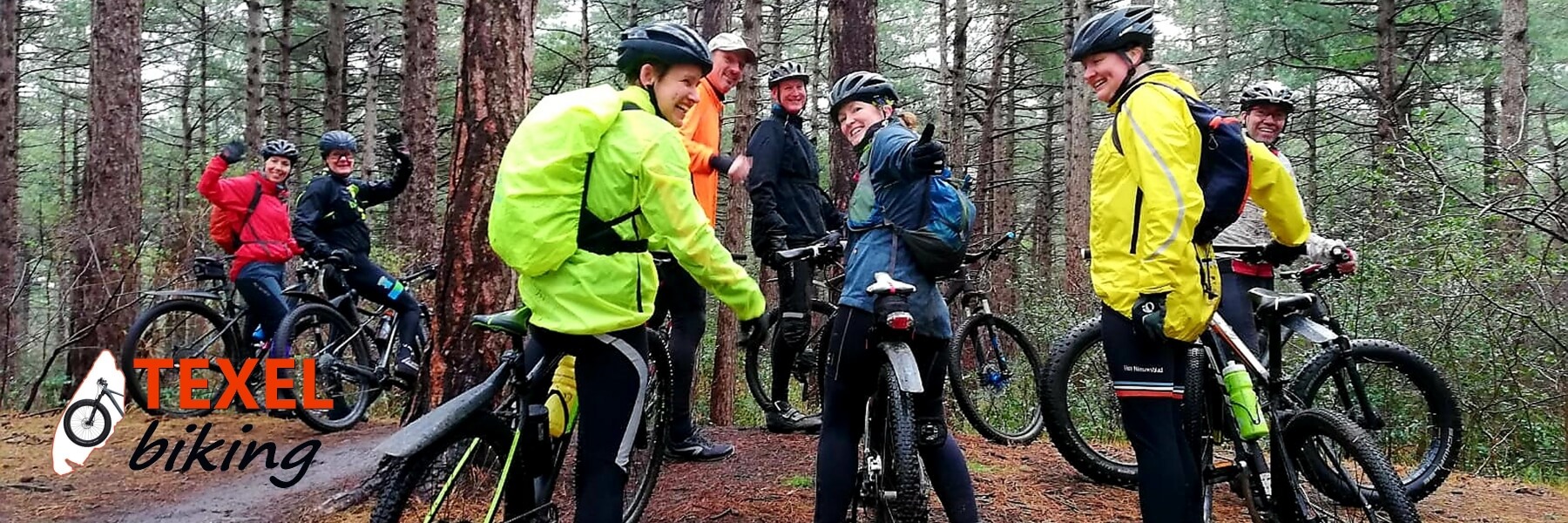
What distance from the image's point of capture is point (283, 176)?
6.69 m

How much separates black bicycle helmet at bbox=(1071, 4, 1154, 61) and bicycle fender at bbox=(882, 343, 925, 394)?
3.51 feet

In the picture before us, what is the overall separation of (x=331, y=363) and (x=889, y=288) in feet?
15.8

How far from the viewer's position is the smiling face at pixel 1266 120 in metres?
4.38

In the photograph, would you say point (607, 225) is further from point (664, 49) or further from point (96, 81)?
point (96, 81)

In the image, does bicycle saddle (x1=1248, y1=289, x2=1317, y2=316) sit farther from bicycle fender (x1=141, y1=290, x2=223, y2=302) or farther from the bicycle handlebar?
bicycle fender (x1=141, y1=290, x2=223, y2=302)

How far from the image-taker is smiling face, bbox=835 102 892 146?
10.9ft

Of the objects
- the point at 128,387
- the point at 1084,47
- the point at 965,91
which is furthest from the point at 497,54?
the point at 965,91

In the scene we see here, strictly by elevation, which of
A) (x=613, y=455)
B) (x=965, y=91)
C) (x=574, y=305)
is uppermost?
(x=965, y=91)

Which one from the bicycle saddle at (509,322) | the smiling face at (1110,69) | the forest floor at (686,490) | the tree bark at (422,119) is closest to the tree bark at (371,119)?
A: the tree bark at (422,119)

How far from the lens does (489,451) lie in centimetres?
292

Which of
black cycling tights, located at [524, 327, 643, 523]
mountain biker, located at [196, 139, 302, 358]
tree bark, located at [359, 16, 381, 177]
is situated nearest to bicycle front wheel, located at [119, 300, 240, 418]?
mountain biker, located at [196, 139, 302, 358]

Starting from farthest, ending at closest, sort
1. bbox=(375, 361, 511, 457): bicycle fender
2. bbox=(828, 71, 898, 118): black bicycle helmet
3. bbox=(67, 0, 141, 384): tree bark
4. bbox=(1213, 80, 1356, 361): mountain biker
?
bbox=(67, 0, 141, 384): tree bark
bbox=(1213, 80, 1356, 361): mountain biker
bbox=(828, 71, 898, 118): black bicycle helmet
bbox=(375, 361, 511, 457): bicycle fender

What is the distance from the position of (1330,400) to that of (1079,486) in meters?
1.33

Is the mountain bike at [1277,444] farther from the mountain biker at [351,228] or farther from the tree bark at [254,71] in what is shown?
the tree bark at [254,71]
